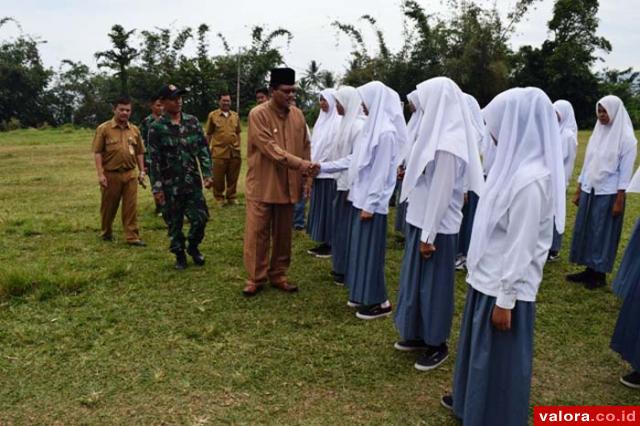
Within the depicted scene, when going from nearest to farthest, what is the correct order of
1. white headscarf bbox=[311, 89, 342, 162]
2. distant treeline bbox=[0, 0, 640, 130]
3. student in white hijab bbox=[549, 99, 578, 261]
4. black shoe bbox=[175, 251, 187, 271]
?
black shoe bbox=[175, 251, 187, 271]
student in white hijab bbox=[549, 99, 578, 261]
white headscarf bbox=[311, 89, 342, 162]
distant treeline bbox=[0, 0, 640, 130]

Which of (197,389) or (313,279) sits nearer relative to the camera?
(197,389)

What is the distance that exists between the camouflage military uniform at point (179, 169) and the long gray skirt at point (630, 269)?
378 cm

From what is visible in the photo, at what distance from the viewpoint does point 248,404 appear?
122 inches

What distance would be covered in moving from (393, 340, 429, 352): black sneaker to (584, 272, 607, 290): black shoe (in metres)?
2.32

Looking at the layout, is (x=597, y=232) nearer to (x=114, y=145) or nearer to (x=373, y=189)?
(x=373, y=189)

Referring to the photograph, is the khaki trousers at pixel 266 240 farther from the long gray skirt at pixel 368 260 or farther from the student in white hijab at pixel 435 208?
the student in white hijab at pixel 435 208

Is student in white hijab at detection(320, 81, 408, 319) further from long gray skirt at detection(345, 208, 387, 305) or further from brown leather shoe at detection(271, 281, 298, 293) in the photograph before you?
brown leather shoe at detection(271, 281, 298, 293)

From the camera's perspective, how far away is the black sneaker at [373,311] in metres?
4.35

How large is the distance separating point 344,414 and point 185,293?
2319 mm

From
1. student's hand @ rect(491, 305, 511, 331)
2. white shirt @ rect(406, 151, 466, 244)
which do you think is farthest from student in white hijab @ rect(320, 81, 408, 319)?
student's hand @ rect(491, 305, 511, 331)

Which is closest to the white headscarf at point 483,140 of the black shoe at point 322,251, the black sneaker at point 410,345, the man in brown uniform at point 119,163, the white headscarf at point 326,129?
the white headscarf at point 326,129

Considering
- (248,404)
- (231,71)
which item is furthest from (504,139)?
(231,71)

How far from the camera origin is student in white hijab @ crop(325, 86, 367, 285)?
16.1 ft

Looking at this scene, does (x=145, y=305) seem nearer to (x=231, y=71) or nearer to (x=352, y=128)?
(x=352, y=128)
